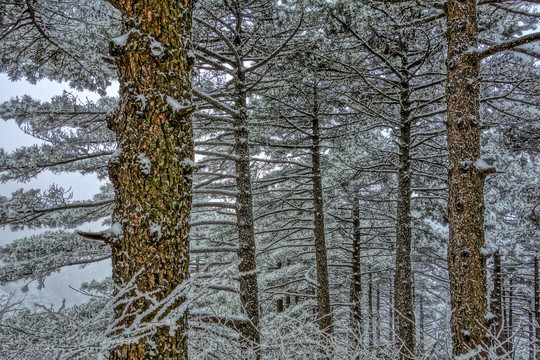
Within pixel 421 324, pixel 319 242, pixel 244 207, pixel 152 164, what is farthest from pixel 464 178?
pixel 421 324

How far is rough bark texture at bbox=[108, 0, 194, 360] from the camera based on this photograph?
1950 millimetres

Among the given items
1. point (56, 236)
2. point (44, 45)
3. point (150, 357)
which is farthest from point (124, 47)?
point (56, 236)

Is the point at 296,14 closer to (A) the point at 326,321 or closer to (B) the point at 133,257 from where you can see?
(B) the point at 133,257

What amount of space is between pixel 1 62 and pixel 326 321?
8.85 metres

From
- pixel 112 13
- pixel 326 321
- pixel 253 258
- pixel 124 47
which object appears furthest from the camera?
pixel 326 321

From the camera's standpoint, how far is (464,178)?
344cm

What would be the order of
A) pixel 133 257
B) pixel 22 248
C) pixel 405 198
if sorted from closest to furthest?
pixel 133 257, pixel 22 248, pixel 405 198

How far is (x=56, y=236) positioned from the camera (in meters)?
5.83

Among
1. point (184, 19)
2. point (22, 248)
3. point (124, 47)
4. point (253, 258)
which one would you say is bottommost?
point (253, 258)

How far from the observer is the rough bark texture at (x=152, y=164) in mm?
1950

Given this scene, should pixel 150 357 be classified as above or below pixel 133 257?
below

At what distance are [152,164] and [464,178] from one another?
11.2 ft

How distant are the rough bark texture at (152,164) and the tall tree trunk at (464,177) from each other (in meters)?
3.09

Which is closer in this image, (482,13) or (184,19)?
(184,19)
